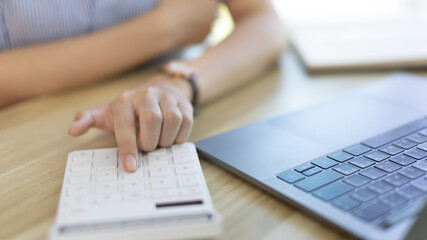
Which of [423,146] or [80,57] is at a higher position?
[80,57]

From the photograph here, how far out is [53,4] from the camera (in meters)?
0.81

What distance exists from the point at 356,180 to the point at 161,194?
0.23 metres

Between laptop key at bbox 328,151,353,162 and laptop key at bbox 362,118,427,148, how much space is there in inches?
1.9

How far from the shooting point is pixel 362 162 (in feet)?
1.71

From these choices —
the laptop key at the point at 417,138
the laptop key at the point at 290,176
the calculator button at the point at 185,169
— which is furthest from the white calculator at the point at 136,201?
the laptop key at the point at 417,138

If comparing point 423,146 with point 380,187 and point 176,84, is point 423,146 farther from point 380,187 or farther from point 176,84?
point 176,84

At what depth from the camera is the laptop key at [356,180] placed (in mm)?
473

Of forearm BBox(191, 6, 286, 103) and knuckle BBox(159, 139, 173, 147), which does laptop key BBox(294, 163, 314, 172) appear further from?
forearm BBox(191, 6, 286, 103)

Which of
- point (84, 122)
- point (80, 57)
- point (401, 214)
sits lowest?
point (401, 214)

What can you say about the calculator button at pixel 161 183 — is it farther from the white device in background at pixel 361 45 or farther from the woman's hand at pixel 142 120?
the white device in background at pixel 361 45

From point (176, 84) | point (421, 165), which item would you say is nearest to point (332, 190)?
point (421, 165)

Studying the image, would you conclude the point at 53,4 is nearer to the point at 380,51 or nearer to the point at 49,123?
the point at 49,123

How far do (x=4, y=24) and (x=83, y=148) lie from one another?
35cm

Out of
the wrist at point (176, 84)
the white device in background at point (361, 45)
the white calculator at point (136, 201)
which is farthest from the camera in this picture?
the white device in background at point (361, 45)
